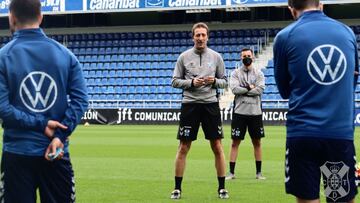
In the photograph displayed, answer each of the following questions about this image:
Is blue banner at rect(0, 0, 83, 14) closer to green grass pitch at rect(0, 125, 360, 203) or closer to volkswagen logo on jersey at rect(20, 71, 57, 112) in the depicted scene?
green grass pitch at rect(0, 125, 360, 203)

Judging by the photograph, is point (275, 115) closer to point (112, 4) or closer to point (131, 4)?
point (131, 4)

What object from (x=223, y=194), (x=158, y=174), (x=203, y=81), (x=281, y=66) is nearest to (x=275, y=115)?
(x=158, y=174)

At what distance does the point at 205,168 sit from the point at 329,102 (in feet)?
29.5

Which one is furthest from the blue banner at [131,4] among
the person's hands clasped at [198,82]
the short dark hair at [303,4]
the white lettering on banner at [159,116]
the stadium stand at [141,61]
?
the short dark hair at [303,4]

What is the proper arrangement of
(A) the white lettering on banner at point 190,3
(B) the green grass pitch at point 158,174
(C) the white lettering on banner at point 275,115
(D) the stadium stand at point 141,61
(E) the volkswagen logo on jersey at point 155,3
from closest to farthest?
1. (B) the green grass pitch at point 158,174
2. (C) the white lettering on banner at point 275,115
3. (D) the stadium stand at point 141,61
4. (A) the white lettering on banner at point 190,3
5. (E) the volkswagen logo on jersey at point 155,3

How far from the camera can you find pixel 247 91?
1195 cm

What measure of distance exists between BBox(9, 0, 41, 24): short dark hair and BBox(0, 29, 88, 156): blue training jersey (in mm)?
84

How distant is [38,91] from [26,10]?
544mm

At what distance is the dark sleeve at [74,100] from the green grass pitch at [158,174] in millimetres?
4282

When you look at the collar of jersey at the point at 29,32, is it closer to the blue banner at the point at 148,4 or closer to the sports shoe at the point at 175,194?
the sports shoe at the point at 175,194

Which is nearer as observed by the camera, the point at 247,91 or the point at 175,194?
the point at 175,194

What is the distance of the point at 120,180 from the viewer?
11781 mm

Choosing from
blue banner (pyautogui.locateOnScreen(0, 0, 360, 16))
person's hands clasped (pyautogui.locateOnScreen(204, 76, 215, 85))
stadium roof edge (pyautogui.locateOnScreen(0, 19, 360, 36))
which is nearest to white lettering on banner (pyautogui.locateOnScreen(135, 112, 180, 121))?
blue banner (pyautogui.locateOnScreen(0, 0, 360, 16))

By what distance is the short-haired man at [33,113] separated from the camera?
4.99 m
